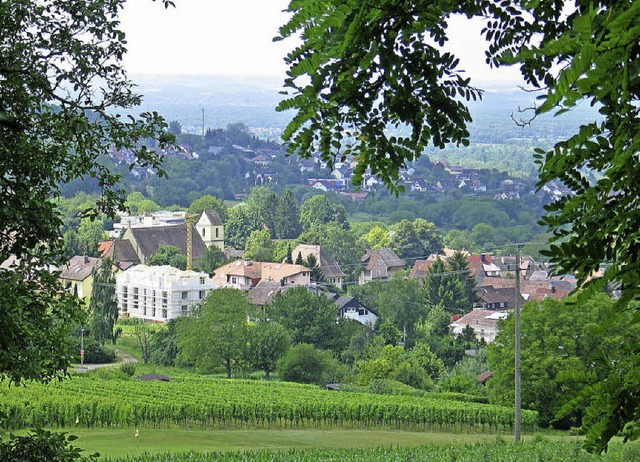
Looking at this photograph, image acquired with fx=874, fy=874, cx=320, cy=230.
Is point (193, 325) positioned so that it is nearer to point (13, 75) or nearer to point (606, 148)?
point (13, 75)

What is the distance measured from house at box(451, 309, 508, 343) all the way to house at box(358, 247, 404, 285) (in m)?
23.5

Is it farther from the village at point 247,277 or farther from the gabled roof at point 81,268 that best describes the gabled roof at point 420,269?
the gabled roof at point 81,268

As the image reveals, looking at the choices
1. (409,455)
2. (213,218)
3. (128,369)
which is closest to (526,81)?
(409,455)

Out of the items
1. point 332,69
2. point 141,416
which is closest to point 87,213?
point 332,69

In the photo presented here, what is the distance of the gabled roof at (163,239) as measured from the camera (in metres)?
93.0

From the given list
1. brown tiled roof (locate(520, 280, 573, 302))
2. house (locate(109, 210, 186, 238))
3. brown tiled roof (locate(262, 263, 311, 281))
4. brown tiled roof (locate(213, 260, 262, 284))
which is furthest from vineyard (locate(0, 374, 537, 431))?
house (locate(109, 210, 186, 238))

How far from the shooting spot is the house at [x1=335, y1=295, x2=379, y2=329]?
225 feet

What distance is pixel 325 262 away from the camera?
3529 inches

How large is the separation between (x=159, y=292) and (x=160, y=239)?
2541cm

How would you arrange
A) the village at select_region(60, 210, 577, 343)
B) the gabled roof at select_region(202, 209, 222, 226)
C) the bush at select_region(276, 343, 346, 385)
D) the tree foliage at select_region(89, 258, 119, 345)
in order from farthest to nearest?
the gabled roof at select_region(202, 209, 222, 226) < the village at select_region(60, 210, 577, 343) < the tree foliage at select_region(89, 258, 119, 345) < the bush at select_region(276, 343, 346, 385)

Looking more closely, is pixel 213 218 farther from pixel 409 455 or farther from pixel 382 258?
pixel 409 455

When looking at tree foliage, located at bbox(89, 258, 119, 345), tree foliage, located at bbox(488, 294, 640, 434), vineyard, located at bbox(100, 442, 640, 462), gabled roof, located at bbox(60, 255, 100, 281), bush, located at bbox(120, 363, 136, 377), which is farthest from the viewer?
gabled roof, located at bbox(60, 255, 100, 281)

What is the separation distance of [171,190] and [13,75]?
135509 mm

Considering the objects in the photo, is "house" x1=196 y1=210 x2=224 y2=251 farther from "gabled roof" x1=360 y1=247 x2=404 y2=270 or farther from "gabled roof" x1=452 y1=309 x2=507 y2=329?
"gabled roof" x1=452 y1=309 x2=507 y2=329
